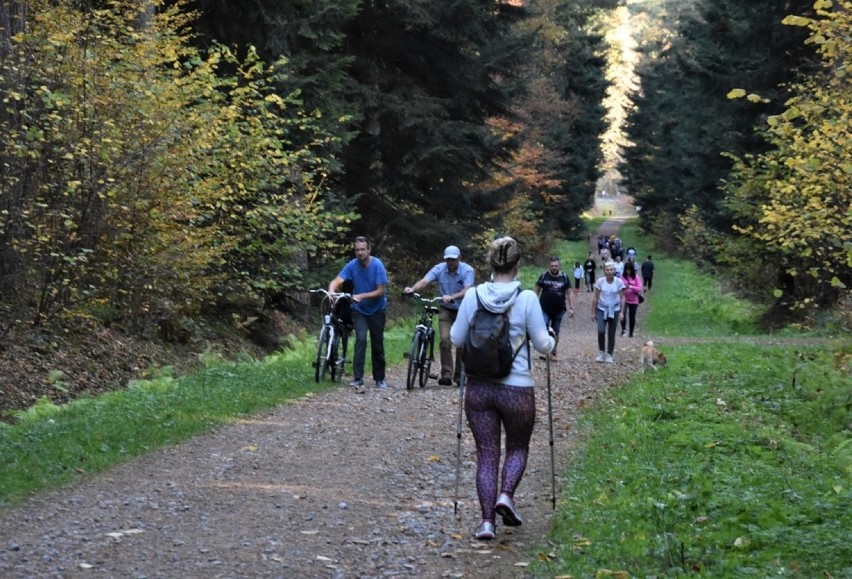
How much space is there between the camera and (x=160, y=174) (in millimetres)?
16094

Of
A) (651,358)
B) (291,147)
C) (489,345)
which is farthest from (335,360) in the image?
(489,345)

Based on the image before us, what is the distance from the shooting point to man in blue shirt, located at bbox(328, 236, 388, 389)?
1508 cm

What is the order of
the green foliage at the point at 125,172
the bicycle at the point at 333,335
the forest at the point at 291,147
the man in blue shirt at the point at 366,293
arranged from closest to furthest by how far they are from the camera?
the green foliage at the point at 125,172 < the forest at the point at 291,147 < the man in blue shirt at the point at 366,293 < the bicycle at the point at 333,335

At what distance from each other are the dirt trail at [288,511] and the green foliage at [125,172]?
460cm

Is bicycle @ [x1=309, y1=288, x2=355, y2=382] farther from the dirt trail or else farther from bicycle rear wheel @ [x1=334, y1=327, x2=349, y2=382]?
the dirt trail

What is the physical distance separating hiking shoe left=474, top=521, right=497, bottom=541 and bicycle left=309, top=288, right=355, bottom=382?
26.5 ft

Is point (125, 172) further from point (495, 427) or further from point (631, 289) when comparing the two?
point (631, 289)

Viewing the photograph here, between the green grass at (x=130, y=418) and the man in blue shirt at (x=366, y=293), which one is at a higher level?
the man in blue shirt at (x=366, y=293)

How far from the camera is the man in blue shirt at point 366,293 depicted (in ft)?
49.5

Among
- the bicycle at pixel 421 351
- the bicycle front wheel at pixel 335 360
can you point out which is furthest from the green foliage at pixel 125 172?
the bicycle at pixel 421 351

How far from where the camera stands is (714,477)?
9.11m

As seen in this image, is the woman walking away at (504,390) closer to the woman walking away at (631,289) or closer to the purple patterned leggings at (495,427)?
the purple patterned leggings at (495,427)

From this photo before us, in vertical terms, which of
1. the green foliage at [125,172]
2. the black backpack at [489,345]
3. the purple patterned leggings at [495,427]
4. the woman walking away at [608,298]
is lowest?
the purple patterned leggings at [495,427]

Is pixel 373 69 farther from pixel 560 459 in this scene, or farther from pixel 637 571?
pixel 637 571
